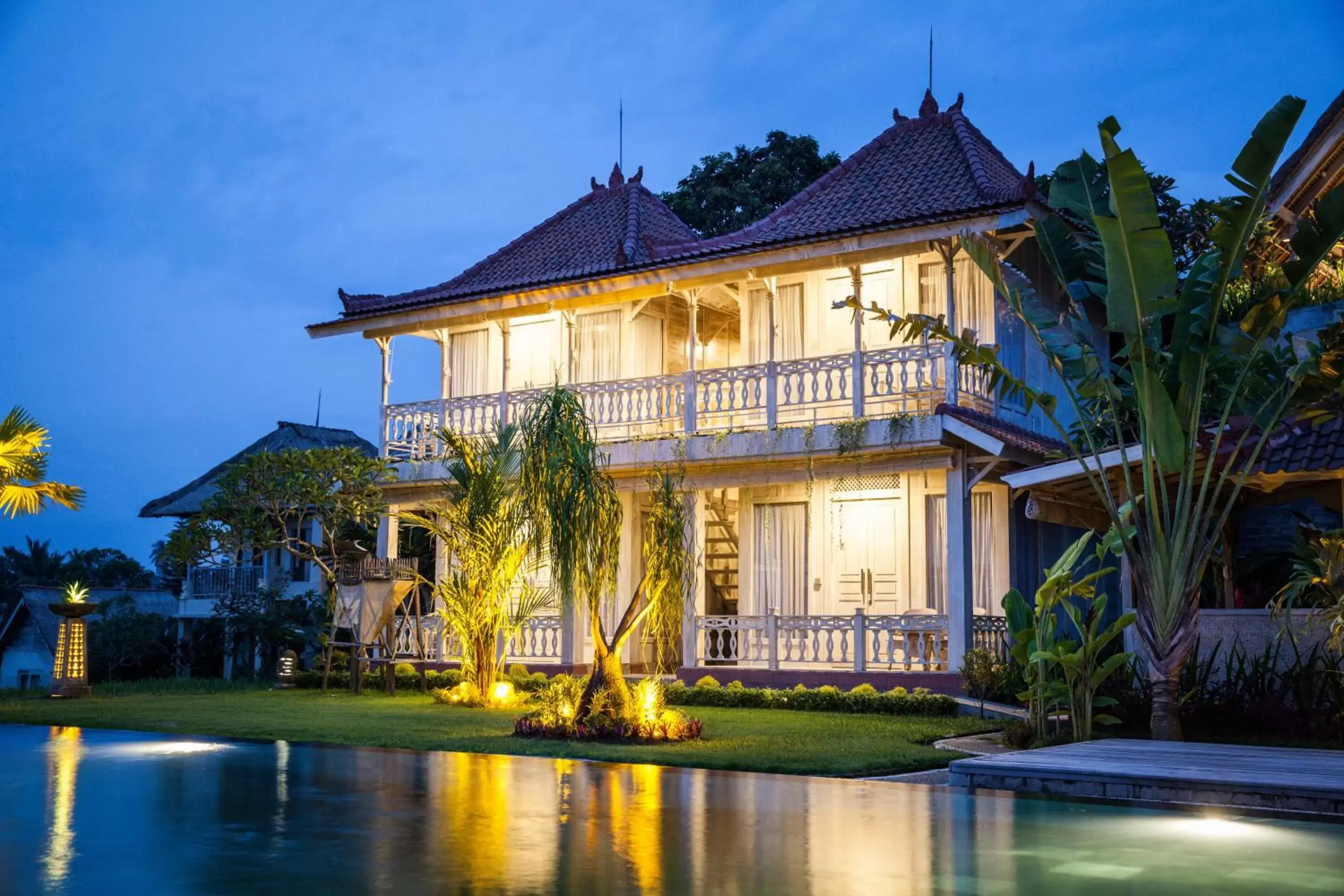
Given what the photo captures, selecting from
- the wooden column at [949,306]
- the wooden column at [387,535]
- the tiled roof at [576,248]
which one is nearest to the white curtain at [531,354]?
the tiled roof at [576,248]

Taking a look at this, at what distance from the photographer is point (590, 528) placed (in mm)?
12078

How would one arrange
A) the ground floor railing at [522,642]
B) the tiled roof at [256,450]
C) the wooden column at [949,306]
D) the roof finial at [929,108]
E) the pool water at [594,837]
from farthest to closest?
the tiled roof at [256,450] → the roof finial at [929,108] → the ground floor railing at [522,642] → the wooden column at [949,306] → the pool water at [594,837]

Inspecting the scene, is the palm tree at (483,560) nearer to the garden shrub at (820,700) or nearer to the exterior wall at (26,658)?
the garden shrub at (820,700)

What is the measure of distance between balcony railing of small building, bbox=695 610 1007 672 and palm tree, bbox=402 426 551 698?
110 inches

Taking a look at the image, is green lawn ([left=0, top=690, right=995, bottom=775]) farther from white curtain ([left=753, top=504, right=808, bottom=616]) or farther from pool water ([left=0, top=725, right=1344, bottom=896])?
white curtain ([left=753, top=504, right=808, bottom=616])

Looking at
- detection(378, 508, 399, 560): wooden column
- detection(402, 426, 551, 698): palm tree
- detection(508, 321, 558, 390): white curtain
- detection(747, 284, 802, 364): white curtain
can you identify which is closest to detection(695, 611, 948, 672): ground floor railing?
detection(402, 426, 551, 698): palm tree

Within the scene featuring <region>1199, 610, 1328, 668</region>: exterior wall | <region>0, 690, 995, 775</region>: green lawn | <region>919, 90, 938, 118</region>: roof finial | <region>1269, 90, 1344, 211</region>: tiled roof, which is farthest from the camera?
<region>919, 90, 938, 118</region>: roof finial

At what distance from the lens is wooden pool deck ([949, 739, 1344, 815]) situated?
7.84 metres

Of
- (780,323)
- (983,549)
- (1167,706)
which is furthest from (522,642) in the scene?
(1167,706)

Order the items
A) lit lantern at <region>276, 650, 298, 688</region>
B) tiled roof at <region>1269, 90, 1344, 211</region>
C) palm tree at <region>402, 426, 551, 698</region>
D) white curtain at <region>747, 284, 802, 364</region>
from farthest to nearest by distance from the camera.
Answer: lit lantern at <region>276, 650, 298, 688</region> < white curtain at <region>747, 284, 802, 364</region> < palm tree at <region>402, 426, 551, 698</region> < tiled roof at <region>1269, 90, 1344, 211</region>

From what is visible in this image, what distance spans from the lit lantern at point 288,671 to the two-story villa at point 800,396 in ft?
7.13

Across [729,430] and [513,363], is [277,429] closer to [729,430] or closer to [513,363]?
[513,363]

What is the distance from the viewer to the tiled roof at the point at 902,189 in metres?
16.7

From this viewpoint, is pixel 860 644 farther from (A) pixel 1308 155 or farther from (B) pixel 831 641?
(A) pixel 1308 155
